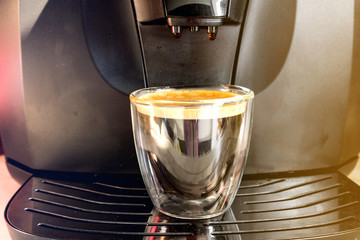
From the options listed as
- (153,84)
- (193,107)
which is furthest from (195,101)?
(153,84)

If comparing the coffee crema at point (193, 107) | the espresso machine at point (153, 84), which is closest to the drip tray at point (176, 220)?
the espresso machine at point (153, 84)

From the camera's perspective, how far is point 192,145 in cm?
34

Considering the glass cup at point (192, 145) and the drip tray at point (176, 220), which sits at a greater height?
the glass cup at point (192, 145)

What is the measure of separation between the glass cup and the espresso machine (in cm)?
2

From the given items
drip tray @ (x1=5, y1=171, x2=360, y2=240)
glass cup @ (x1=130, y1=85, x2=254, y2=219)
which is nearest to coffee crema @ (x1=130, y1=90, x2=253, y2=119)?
glass cup @ (x1=130, y1=85, x2=254, y2=219)

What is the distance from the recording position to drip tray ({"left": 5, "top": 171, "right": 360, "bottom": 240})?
31 centimetres

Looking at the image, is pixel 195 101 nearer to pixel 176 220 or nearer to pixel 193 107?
pixel 193 107

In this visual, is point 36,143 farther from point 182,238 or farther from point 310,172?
point 310,172

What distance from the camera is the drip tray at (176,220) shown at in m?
0.31

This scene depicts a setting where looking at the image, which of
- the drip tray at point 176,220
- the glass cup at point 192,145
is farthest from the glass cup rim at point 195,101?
the drip tray at point 176,220

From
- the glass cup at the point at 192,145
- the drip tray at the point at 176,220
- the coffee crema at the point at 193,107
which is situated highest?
the coffee crema at the point at 193,107

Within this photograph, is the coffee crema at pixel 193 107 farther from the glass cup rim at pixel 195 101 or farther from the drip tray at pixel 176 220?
the drip tray at pixel 176 220

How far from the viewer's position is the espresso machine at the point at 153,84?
38cm

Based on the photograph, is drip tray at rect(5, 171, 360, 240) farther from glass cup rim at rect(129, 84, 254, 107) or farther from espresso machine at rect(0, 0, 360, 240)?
glass cup rim at rect(129, 84, 254, 107)
